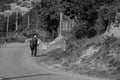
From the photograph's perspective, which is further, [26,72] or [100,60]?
[100,60]

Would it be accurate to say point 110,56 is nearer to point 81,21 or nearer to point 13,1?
point 81,21

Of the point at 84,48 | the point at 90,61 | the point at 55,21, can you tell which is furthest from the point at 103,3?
the point at 55,21

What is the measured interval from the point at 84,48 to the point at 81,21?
6.56m

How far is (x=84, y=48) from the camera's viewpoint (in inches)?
A: 621

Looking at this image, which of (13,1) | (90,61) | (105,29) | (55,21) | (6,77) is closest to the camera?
(6,77)

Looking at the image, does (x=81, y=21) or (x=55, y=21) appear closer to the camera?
(x=81, y=21)

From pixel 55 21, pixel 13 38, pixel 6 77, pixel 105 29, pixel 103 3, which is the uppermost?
pixel 103 3

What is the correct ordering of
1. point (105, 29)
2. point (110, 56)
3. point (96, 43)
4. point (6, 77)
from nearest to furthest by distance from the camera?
point (6, 77)
point (110, 56)
point (96, 43)
point (105, 29)

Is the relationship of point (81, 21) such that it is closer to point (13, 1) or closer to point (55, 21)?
point (55, 21)

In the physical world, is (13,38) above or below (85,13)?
below

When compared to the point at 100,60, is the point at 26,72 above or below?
below

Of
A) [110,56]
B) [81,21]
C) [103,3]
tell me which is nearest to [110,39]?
[110,56]

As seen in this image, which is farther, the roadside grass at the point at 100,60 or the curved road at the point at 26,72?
the roadside grass at the point at 100,60

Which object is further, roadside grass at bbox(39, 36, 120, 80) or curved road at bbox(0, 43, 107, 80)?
roadside grass at bbox(39, 36, 120, 80)
